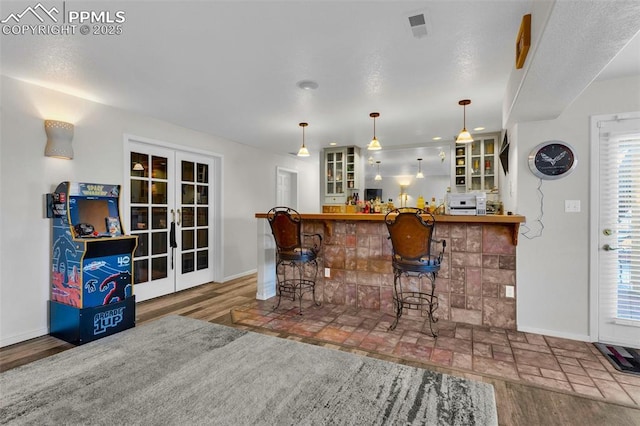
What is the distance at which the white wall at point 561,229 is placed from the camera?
2.83 metres

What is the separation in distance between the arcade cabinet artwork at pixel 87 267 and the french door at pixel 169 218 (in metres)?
0.84

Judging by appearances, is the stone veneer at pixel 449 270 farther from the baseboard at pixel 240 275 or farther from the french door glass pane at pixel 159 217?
the french door glass pane at pixel 159 217

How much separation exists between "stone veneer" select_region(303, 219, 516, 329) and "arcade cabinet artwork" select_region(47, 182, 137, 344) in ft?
7.36

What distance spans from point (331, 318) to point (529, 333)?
1952 millimetres

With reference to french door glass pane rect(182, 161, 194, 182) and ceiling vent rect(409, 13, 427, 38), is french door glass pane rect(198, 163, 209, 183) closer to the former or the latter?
french door glass pane rect(182, 161, 194, 182)

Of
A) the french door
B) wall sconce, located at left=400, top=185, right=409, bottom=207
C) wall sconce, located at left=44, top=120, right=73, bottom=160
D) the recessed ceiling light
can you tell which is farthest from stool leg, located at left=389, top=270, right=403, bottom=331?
wall sconce, located at left=400, top=185, right=409, bottom=207

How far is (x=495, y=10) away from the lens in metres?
1.89

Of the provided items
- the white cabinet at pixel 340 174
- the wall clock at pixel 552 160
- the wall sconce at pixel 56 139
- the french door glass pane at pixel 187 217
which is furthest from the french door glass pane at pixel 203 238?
the wall clock at pixel 552 160

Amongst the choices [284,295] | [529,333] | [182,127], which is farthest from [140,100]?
[529,333]

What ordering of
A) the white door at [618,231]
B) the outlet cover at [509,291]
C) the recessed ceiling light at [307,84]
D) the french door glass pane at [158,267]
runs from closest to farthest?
the white door at [618,231] < the recessed ceiling light at [307,84] < the outlet cover at [509,291] < the french door glass pane at [158,267]

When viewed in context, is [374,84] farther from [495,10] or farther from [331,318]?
[331,318]

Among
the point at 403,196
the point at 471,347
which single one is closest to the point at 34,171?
the point at 471,347

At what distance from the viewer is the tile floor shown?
2179mm

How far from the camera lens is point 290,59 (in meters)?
2.54
